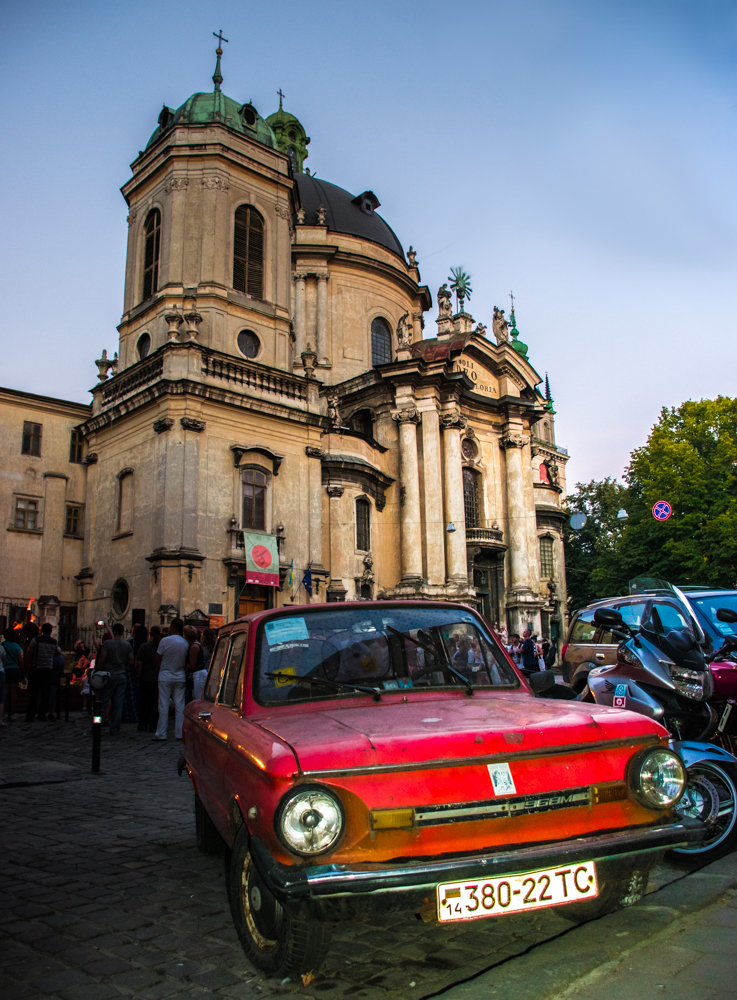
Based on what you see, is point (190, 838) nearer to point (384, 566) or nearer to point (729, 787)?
point (729, 787)

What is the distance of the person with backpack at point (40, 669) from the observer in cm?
1398

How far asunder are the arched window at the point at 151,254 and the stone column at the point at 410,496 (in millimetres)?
11647

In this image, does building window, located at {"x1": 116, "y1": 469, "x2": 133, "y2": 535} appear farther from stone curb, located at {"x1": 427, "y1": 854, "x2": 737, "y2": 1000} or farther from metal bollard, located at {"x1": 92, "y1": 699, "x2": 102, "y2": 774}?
stone curb, located at {"x1": 427, "y1": 854, "x2": 737, "y2": 1000}

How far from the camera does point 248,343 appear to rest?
1032 inches

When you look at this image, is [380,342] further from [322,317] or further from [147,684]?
[147,684]

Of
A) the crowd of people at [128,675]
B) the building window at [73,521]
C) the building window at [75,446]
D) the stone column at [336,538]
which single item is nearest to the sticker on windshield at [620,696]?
the crowd of people at [128,675]

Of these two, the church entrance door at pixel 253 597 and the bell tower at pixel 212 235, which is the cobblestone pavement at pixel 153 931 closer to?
the church entrance door at pixel 253 597

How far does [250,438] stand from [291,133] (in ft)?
118

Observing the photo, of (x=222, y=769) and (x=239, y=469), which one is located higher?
(x=239, y=469)

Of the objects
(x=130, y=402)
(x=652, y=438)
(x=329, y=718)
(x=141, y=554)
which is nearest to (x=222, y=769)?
(x=329, y=718)

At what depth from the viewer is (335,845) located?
9.12ft

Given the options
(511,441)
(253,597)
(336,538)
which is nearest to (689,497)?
(511,441)

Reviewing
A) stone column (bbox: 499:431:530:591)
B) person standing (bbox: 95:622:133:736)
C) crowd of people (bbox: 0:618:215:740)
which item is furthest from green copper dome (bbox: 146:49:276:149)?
person standing (bbox: 95:622:133:736)

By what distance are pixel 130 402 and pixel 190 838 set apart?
20554 mm
